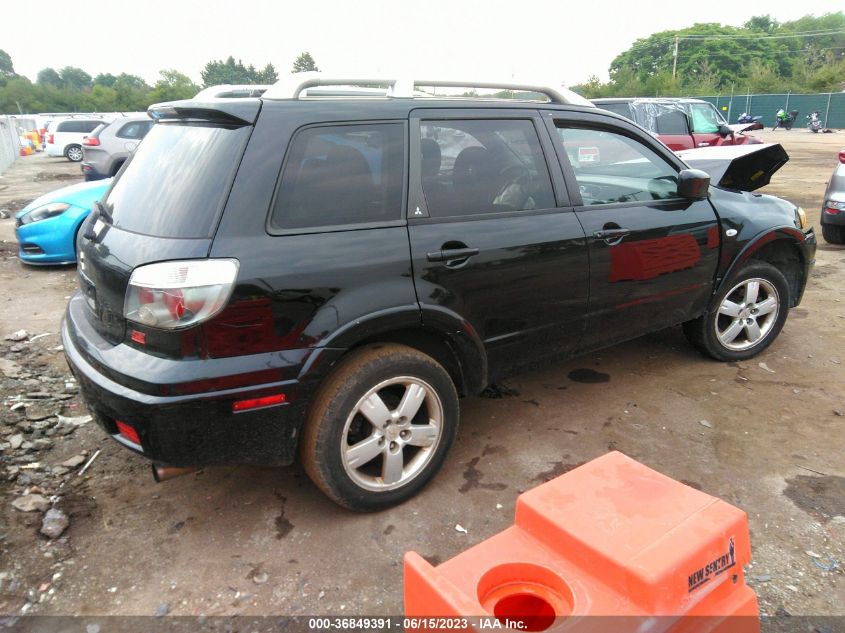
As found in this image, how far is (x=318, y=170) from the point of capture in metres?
2.58

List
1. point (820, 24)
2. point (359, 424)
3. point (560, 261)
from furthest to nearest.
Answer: point (820, 24) < point (560, 261) < point (359, 424)

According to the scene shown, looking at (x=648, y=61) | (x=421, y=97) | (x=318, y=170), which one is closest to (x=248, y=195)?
(x=318, y=170)

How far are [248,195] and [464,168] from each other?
1107 mm

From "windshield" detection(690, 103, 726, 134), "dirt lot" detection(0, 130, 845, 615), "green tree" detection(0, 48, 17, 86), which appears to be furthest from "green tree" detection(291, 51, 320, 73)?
"green tree" detection(0, 48, 17, 86)

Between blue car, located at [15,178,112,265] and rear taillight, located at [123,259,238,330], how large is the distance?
17.4 feet

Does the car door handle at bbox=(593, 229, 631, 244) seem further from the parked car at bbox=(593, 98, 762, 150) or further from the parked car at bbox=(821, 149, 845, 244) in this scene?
the parked car at bbox=(593, 98, 762, 150)

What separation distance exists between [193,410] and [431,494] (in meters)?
1.25

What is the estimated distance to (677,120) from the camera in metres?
11.2

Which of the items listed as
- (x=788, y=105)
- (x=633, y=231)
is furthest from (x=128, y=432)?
(x=788, y=105)

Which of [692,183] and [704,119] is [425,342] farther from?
[704,119]

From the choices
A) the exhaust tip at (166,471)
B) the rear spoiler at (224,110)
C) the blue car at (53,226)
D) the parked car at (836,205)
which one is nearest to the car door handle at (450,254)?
the rear spoiler at (224,110)

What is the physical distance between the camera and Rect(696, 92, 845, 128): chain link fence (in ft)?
131

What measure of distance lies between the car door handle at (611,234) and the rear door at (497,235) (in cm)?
13

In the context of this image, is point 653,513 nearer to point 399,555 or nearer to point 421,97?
point 399,555
